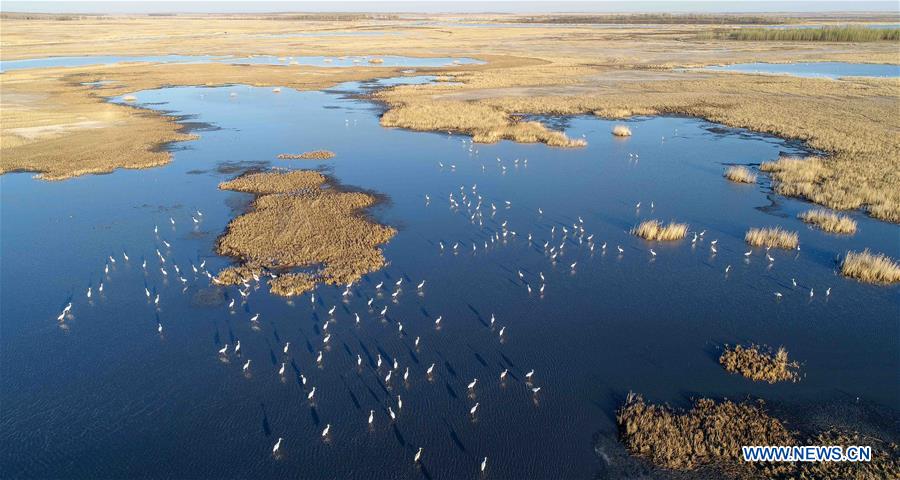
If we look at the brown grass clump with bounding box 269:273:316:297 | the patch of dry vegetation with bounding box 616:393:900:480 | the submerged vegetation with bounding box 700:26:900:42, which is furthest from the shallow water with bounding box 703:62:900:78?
the brown grass clump with bounding box 269:273:316:297

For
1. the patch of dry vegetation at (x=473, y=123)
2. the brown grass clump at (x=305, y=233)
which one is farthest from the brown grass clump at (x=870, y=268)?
the patch of dry vegetation at (x=473, y=123)

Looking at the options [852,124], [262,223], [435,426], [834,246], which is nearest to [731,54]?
[852,124]

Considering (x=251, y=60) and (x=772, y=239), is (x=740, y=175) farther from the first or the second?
(x=251, y=60)

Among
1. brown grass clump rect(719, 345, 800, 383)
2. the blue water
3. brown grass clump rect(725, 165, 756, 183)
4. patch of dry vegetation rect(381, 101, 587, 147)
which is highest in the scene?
the blue water

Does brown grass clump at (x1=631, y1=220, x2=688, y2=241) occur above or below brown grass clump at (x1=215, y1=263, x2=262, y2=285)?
above

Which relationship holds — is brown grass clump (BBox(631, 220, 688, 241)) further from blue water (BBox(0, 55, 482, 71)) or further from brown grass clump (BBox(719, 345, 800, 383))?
blue water (BBox(0, 55, 482, 71))

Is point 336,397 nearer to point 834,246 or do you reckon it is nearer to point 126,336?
point 126,336
